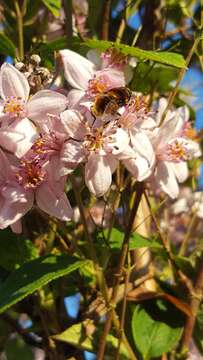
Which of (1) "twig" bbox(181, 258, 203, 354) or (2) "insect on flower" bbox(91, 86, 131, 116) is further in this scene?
(1) "twig" bbox(181, 258, 203, 354)

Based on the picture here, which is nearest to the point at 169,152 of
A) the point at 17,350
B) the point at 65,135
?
the point at 65,135

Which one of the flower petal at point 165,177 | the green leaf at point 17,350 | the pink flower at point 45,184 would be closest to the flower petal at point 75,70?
the pink flower at point 45,184

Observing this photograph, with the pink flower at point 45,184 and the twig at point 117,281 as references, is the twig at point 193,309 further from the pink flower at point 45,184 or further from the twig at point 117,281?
the pink flower at point 45,184

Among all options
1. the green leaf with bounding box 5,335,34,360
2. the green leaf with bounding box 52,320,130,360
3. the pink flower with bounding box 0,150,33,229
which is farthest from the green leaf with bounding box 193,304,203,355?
the green leaf with bounding box 5,335,34,360

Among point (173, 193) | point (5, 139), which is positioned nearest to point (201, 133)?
point (173, 193)

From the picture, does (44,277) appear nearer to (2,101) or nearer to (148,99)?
(2,101)

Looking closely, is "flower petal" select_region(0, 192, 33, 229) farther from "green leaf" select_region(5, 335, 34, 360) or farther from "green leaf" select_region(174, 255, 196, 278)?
"green leaf" select_region(5, 335, 34, 360)

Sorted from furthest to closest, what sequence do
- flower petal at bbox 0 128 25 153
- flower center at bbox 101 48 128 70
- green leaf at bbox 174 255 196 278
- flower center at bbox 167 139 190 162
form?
green leaf at bbox 174 255 196 278
flower center at bbox 167 139 190 162
flower center at bbox 101 48 128 70
flower petal at bbox 0 128 25 153
